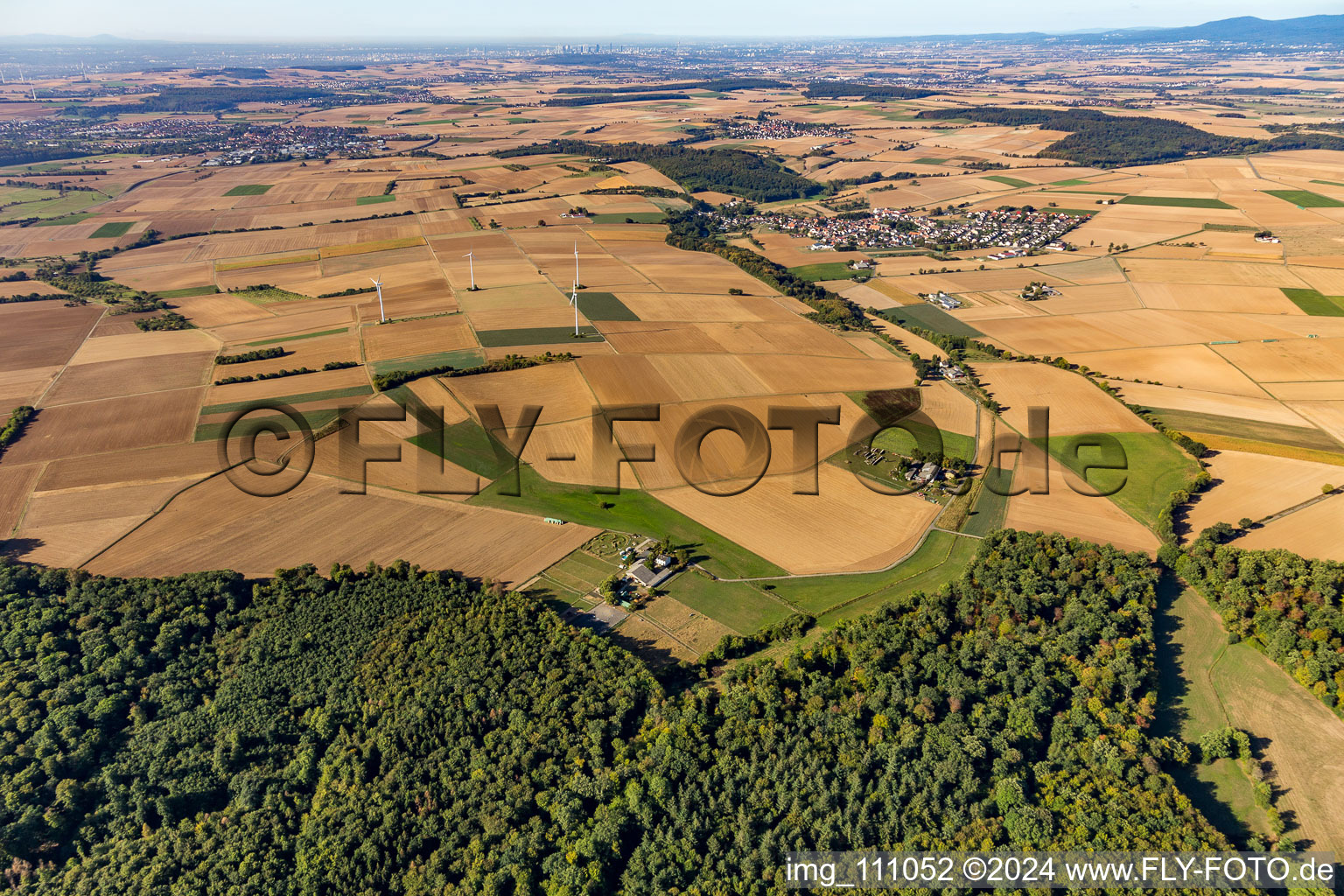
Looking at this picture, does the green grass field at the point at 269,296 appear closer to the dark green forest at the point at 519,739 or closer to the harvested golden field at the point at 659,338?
the harvested golden field at the point at 659,338

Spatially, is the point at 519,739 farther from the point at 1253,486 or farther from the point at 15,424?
the point at 15,424

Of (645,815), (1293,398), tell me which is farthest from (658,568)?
(1293,398)

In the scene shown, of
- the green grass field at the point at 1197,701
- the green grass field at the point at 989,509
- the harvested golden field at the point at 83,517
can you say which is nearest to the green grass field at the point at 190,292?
the harvested golden field at the point at 83,517

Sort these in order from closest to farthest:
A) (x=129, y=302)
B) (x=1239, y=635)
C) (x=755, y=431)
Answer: (x=1239, y=635) < (x=755, y=431) < (x=129, y=302)

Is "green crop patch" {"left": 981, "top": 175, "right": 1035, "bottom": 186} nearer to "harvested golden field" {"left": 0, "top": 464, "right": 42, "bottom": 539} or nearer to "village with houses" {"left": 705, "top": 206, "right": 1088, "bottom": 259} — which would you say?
"village with houses" {"left": 705, "top": 206, "right": 1088, "bottom": 259}

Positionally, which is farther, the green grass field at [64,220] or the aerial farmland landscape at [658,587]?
the green grass field at [64,220]

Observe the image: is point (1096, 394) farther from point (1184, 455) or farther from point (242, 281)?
point (242, 281)

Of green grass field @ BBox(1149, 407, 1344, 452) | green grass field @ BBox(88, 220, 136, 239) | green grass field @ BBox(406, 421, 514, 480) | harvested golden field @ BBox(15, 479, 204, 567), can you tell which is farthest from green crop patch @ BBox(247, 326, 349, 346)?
green grass field @ BBox(1149, 407, 1344, 452)
